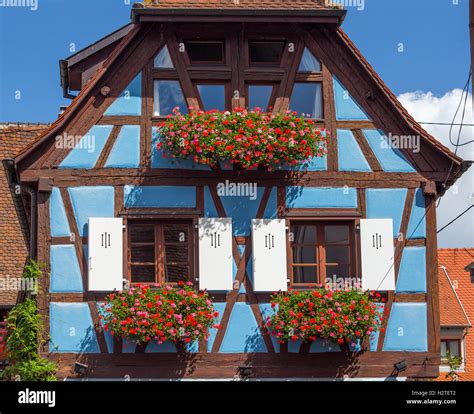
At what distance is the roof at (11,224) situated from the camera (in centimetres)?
2384

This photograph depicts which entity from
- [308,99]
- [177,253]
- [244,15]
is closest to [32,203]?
[177,253]

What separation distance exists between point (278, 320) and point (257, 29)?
4.45 m

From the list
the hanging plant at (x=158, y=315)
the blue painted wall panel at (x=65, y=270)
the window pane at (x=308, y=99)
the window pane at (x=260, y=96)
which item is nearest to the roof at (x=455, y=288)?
the window pane at (x=308, y=99)

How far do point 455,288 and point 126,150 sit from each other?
1582cm

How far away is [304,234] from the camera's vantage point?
16.6 meters

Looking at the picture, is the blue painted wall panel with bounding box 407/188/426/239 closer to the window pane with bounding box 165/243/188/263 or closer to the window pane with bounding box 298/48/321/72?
the window pane with bounding box 298/48/321/72

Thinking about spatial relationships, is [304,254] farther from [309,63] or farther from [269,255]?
[309,63]

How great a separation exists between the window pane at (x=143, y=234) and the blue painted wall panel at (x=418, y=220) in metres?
3.81

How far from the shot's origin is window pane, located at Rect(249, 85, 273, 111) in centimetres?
1686

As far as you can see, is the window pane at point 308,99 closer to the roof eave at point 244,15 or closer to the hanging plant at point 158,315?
the roof eave at point 244,15
